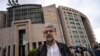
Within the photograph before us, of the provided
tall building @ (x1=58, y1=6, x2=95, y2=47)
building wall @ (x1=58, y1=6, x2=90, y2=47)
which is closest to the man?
tall building @ (x1=58, y1=6, x2=95, y2=47)

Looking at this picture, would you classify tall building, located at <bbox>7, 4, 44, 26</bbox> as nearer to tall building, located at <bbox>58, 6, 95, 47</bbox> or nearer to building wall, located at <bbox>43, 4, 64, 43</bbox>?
building wall, located at <bbox>43, 4, 64, 43</bbox>

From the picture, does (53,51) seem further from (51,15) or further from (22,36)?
(51,15)

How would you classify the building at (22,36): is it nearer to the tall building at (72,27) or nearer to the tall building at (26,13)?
the tall building at (26,13)

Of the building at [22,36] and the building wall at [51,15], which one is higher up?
the building wall at [51,15]

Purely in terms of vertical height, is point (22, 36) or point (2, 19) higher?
point (2, 19)

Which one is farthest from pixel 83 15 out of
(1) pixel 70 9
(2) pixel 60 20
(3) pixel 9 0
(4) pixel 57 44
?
(4) pixel 57 44

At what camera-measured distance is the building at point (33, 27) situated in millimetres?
40697

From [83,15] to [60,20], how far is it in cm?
1424

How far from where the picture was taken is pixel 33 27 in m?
43.4

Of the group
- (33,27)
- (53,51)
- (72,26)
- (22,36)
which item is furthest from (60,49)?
(72,26)

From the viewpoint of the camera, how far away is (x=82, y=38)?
56625 millimetres

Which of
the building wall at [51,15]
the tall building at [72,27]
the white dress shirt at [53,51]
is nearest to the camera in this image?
the white dress shirt at [53,51]

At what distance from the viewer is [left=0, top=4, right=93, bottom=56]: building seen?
134 ft

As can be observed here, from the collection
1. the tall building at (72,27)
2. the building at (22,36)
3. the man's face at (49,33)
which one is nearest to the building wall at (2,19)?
the building at (22,36)
